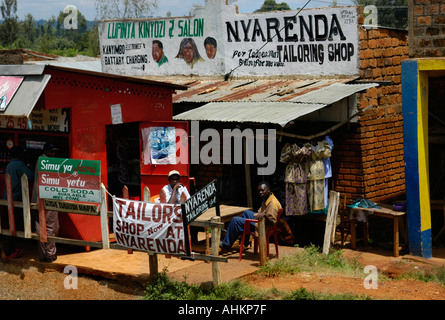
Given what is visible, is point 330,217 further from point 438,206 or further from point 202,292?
point 202,292

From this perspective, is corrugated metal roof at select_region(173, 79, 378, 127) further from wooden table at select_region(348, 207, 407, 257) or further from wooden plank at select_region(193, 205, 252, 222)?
wooden table at select_region(348, 207, 407, 257)

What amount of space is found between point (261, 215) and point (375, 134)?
3127 mm

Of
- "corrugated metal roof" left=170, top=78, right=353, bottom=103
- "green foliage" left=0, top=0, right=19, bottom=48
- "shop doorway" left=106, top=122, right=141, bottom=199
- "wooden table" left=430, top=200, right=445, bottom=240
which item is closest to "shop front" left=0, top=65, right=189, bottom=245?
"shop doorway" left=106, top=122, right=141, bottom=199

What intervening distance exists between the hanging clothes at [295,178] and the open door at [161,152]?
174 cm

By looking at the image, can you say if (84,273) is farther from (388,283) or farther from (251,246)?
(388,283)

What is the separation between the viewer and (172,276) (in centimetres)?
868

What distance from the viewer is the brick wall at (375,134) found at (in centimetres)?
1091

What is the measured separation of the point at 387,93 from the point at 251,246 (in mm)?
3793

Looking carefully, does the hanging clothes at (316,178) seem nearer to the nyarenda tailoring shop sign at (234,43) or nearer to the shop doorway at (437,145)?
the nyarenda tailoring shop sign at (234,43)

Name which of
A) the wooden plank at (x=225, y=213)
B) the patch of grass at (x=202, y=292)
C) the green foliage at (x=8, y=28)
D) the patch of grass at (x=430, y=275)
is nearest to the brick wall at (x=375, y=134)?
the wooden plank at (x=225, y=213)

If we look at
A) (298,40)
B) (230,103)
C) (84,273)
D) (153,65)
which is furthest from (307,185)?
(153,65)

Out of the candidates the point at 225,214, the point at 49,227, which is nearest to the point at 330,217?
the point at 225,214

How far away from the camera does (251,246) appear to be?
1047 centimetres

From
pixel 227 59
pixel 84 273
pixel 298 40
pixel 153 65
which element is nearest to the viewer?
pixel 84 273
